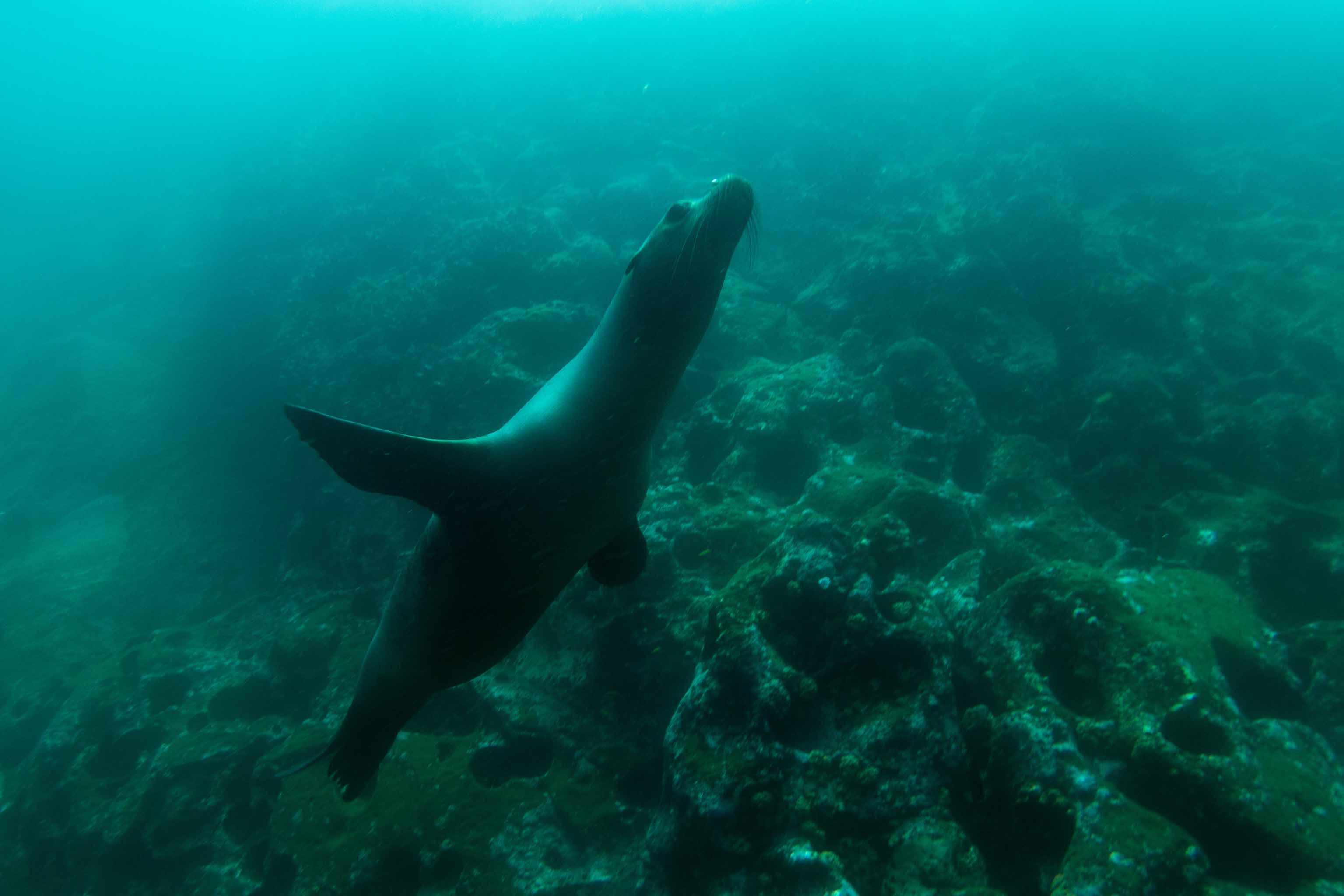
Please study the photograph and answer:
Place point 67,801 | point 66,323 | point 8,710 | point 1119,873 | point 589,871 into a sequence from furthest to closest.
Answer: point 66,323
point 8,710
point 67,801
point 589,871
point 1119,873

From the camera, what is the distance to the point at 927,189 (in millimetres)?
13148

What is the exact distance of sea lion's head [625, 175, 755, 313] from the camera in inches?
122

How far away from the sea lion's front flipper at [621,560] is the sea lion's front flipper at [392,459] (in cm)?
130

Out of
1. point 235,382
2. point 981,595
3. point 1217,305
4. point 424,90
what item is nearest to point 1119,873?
point 981,595

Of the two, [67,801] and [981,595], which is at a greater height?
[981,595]

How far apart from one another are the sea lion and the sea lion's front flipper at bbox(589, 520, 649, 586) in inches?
18.6

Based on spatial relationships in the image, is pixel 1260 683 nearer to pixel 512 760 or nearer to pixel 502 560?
pixel 502 560

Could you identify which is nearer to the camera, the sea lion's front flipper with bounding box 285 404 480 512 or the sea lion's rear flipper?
the sea lion's front flipper with bounding box 285 404 480 512

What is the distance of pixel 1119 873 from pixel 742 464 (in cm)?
493

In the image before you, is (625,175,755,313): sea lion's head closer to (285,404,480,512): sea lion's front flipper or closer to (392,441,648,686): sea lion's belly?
(392,441,648,686): sea lion's belly

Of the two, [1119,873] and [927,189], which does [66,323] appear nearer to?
[927,189]

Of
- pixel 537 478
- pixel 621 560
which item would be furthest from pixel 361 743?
pixel 537 478

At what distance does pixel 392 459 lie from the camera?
9.02 feet

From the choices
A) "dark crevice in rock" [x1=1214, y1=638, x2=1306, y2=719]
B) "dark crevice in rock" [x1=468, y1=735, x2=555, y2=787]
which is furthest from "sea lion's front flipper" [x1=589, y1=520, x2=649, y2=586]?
"dark crevice in rock" [x1=1214, y1=638, x2=1306, y2=719]
